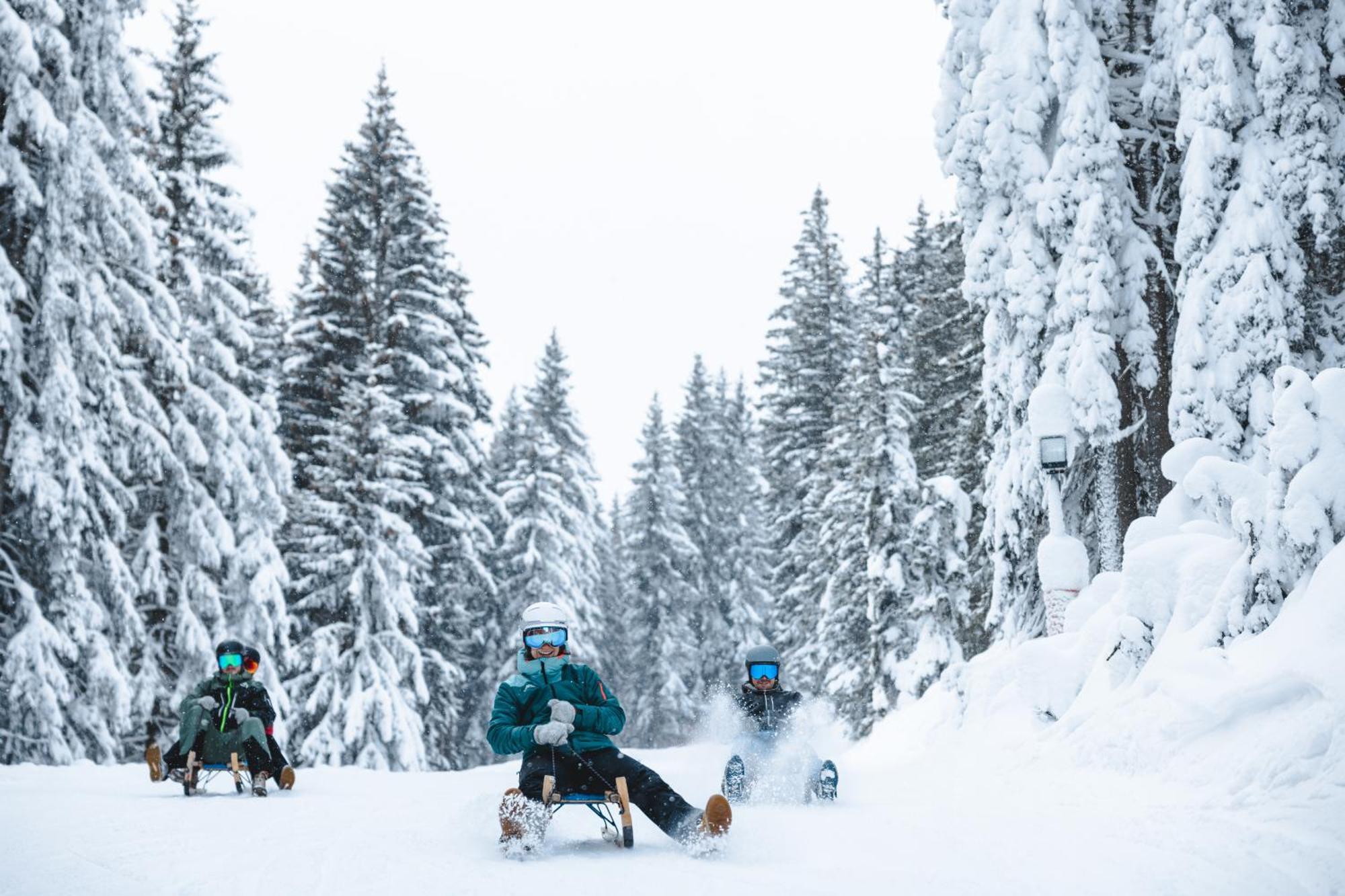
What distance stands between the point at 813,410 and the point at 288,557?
1931 cm

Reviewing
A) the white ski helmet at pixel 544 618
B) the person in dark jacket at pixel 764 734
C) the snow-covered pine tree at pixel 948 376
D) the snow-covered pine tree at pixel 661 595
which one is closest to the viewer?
the white ski helmet at pixel 544 618

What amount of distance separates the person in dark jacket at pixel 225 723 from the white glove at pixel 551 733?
194 inches

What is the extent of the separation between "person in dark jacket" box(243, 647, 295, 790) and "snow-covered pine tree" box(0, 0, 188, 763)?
5.55m

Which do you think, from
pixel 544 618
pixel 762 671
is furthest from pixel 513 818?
pixel 762 671

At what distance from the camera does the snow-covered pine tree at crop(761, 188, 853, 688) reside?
35812 mm

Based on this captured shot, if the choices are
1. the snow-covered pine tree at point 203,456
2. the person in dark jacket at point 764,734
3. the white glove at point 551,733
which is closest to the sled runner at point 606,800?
the white glove at point 551,733

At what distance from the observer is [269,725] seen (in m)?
10.4

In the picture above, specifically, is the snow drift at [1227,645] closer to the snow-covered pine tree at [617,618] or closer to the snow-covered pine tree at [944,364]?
the snow-covered pine tree at [944,364]

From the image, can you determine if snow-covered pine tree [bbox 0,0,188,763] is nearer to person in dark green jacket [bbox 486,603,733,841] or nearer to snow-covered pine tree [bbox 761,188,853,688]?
person in dark green jacket [bbox 486,603,733,841]

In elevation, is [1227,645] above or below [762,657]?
above

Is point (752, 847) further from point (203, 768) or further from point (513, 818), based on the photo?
point (203, 768)

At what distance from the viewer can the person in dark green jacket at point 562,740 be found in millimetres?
5879

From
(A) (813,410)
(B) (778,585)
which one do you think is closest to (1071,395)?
(A) (813,410)

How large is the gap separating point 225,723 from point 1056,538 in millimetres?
9039
